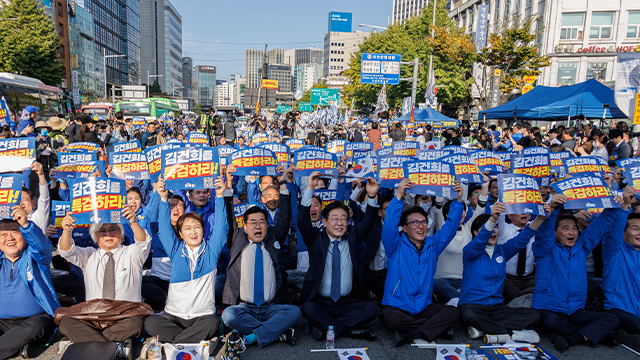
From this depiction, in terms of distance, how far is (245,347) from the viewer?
4.10 meters

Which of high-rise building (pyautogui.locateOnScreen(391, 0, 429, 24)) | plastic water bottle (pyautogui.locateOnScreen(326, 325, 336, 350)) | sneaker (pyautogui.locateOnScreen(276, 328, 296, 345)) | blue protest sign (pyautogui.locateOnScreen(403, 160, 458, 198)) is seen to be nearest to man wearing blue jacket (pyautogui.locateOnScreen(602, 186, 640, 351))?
blue protest sign (pyautogui.locateOnScreen(403, 160, 458, 198))

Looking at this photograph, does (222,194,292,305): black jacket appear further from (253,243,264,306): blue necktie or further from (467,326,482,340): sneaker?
(467,326,482,340): sneaker

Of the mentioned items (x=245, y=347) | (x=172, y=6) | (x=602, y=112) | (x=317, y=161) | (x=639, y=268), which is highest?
(x=172, y=6)

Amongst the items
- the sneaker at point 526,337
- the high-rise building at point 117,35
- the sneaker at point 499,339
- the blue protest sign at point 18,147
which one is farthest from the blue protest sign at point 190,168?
the high-rise building at point 117,35

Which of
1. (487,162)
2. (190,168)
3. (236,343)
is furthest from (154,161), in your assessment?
(487,162)

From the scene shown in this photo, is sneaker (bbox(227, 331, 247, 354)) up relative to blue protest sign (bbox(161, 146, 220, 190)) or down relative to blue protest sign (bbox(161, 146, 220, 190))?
down

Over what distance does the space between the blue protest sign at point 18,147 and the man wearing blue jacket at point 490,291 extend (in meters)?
5.81

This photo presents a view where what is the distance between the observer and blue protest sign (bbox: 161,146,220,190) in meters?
4.60

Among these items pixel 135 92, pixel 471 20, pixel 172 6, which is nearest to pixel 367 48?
pixel 471 20

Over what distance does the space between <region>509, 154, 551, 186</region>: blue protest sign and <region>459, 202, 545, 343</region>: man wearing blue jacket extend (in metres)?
2.11

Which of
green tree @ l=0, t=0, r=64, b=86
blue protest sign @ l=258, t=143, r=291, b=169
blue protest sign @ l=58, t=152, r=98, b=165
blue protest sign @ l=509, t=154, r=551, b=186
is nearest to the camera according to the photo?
blue protest sign @ l=509, t=154, r=551, b=186

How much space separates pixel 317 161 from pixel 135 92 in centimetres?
4254

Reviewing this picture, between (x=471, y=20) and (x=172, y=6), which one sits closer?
(x=471, y=20)

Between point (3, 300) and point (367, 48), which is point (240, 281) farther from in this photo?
point (367, 48)
